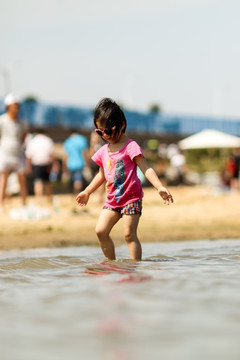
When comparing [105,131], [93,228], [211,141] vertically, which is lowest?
[93,228]

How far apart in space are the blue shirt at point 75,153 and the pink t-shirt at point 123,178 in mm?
8395

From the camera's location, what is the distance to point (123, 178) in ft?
18.6

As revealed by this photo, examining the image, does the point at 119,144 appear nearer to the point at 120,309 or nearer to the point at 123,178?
the point at 123,178

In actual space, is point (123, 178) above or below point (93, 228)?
above

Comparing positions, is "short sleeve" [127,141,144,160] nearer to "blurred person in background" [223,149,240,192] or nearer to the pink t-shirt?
the pink t-shirt

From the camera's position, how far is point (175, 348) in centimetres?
280

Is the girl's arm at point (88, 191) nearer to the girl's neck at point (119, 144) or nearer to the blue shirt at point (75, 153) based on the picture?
the girl's neck at point (119, 144)

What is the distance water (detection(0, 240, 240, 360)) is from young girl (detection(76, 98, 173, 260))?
0.31 metres

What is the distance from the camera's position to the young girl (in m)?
5.57

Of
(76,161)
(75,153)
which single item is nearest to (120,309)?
(76,161)

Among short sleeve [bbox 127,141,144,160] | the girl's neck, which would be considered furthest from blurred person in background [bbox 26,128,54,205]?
short sleeve [bbox 127,141,144,160]

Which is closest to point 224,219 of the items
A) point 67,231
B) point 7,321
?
point 67,231

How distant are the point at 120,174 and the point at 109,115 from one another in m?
0.51

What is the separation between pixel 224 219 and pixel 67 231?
10.4 feet
